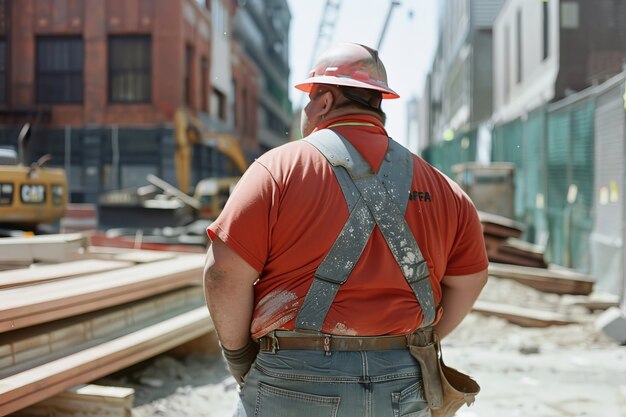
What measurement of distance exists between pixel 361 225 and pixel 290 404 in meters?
0.58

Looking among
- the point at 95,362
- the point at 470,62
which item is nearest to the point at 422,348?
the point at 95,362

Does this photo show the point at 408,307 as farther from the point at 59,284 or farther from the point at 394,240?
the point at 59,284

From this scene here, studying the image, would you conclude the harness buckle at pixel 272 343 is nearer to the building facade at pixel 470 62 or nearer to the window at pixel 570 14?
the window at pixel 570 14

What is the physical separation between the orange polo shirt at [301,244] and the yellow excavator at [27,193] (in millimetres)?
6738

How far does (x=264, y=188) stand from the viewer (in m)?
2.19

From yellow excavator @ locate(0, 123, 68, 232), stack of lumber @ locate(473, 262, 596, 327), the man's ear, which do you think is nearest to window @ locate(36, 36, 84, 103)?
yellow excavator @ locate(0, 123, 68, 232)

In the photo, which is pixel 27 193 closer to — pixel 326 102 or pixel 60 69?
pixel 326 102

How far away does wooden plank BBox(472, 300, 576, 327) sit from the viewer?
774 centimetres

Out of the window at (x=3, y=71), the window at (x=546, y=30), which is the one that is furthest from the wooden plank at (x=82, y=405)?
the window at (x=3, y=71)

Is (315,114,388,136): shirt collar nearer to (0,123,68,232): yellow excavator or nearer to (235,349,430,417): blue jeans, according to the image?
(235,349,430,417): blue jeans

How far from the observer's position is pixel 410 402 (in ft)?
7.61

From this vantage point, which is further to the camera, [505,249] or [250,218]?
[505,249]

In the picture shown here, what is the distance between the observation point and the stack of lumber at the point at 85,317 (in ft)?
12.6

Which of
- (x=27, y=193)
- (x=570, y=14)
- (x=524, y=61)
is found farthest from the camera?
(x=524, y=61)
